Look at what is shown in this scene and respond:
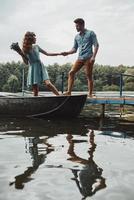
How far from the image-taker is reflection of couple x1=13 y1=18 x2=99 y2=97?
857 centimetres

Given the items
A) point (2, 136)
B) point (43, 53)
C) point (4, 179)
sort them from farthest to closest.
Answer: point (43, 53)
point (2, 136)
point (4, 179)

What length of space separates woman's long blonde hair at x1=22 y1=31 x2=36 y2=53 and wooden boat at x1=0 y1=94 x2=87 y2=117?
1276mm

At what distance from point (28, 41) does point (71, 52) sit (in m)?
1.16

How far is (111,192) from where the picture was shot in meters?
2.87

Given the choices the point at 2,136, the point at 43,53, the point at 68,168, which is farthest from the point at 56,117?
the point at 68,168

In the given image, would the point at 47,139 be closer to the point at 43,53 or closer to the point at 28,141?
the point at 28,141

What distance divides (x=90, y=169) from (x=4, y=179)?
35.3 inches

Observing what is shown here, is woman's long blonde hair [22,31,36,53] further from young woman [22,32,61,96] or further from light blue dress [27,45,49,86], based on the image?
light blue dress [27,45,49,86]

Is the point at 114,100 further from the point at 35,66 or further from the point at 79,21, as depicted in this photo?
the point at 79,21

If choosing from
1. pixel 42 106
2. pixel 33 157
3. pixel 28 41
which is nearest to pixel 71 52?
pixel 28 41

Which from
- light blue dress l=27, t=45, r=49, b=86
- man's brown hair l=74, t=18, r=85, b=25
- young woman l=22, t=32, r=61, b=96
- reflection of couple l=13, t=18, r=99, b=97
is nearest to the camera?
man's brown hair l=74, t=18, r=85, b=25

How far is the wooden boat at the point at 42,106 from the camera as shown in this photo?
875cm

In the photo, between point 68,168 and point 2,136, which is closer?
point 68,168

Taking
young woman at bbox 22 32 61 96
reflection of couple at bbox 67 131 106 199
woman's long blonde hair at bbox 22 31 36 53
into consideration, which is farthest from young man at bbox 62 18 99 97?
reflection of couple at bbox 67 131 106 199
